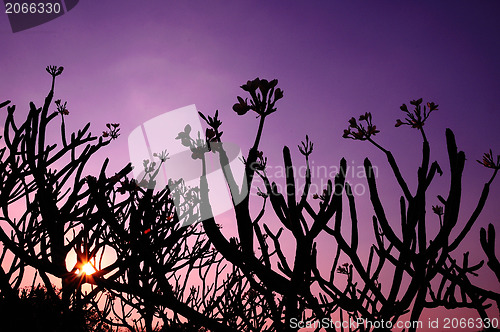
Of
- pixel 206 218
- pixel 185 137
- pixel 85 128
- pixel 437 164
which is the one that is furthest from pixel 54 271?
pixel 85 128

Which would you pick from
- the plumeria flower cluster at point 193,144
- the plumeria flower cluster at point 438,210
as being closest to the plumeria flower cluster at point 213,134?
the plumeria flower cluster at point 193,144

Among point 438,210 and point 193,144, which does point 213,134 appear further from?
point 438,210

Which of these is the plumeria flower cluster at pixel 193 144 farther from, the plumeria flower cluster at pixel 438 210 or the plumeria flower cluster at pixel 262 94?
the plumeria flower cluster at pixel 438 210

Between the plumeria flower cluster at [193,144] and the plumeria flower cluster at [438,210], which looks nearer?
the plumeria flower cluster at [193,144]

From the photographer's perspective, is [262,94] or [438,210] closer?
[262,94]

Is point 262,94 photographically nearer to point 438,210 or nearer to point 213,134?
point 213,134

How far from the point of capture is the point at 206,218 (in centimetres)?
121

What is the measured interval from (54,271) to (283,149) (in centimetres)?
99

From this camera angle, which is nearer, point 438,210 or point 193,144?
point 193,144

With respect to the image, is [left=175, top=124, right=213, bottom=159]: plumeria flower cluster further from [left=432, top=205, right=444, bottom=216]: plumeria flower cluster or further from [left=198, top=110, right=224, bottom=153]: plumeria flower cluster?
[left=432, top=205, right=444, bottom=216]: plumeria flower cluster

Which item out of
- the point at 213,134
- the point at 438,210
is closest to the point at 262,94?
the point at 213,134

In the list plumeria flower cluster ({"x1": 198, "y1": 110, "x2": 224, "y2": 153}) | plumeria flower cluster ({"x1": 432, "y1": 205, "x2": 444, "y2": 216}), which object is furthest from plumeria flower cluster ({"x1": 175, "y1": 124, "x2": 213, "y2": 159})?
plumeria flower cluster ({"x1": 432, "y1": 205, "x2": 444, "y2": 216})

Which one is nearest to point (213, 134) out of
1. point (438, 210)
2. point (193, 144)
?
point (193, 144)

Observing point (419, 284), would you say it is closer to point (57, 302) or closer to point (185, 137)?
point (185, 137)
